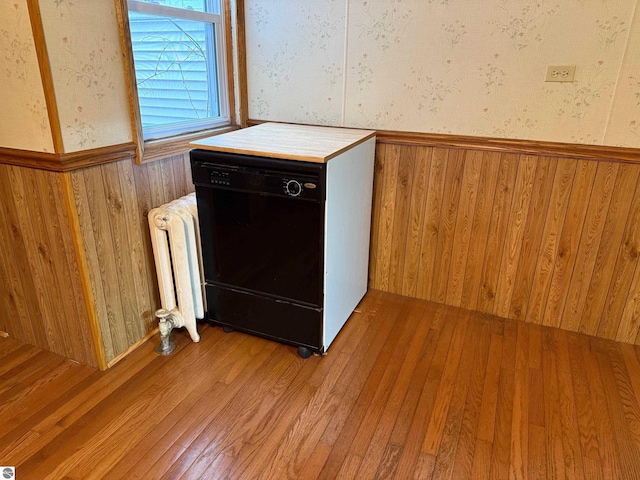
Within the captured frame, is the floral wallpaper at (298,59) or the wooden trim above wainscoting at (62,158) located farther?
the floral wallpaper at (298,59)

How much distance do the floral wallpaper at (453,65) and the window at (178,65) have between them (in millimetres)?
220

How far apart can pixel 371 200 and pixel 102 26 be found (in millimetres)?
1467

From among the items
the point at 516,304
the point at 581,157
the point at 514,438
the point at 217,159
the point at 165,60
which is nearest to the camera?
the point at 514,438

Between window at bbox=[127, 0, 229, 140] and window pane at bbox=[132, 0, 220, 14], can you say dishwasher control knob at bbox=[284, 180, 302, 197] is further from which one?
window pane at bbox=[132, 0, 220, 14]

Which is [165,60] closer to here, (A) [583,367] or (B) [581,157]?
(B) [581,157]

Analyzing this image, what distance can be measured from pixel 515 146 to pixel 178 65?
1.74m

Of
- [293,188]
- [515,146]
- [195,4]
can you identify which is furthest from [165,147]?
[515,146]

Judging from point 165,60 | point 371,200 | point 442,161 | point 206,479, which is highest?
point 165,60

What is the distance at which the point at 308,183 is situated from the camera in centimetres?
169

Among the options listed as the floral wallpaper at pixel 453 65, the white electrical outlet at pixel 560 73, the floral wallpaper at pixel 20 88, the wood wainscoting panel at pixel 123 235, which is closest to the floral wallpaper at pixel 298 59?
the floral wallpaper at pixel 453 65

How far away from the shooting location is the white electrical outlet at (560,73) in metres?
1.89

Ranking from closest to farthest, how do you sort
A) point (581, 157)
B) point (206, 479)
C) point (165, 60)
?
point (206, 479), point (581, 157), point (165, 60)

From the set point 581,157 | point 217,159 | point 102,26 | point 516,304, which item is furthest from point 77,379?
point 581,157

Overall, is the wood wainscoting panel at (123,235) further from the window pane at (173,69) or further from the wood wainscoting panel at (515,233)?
the wood wainscoting panel at (515,233)
